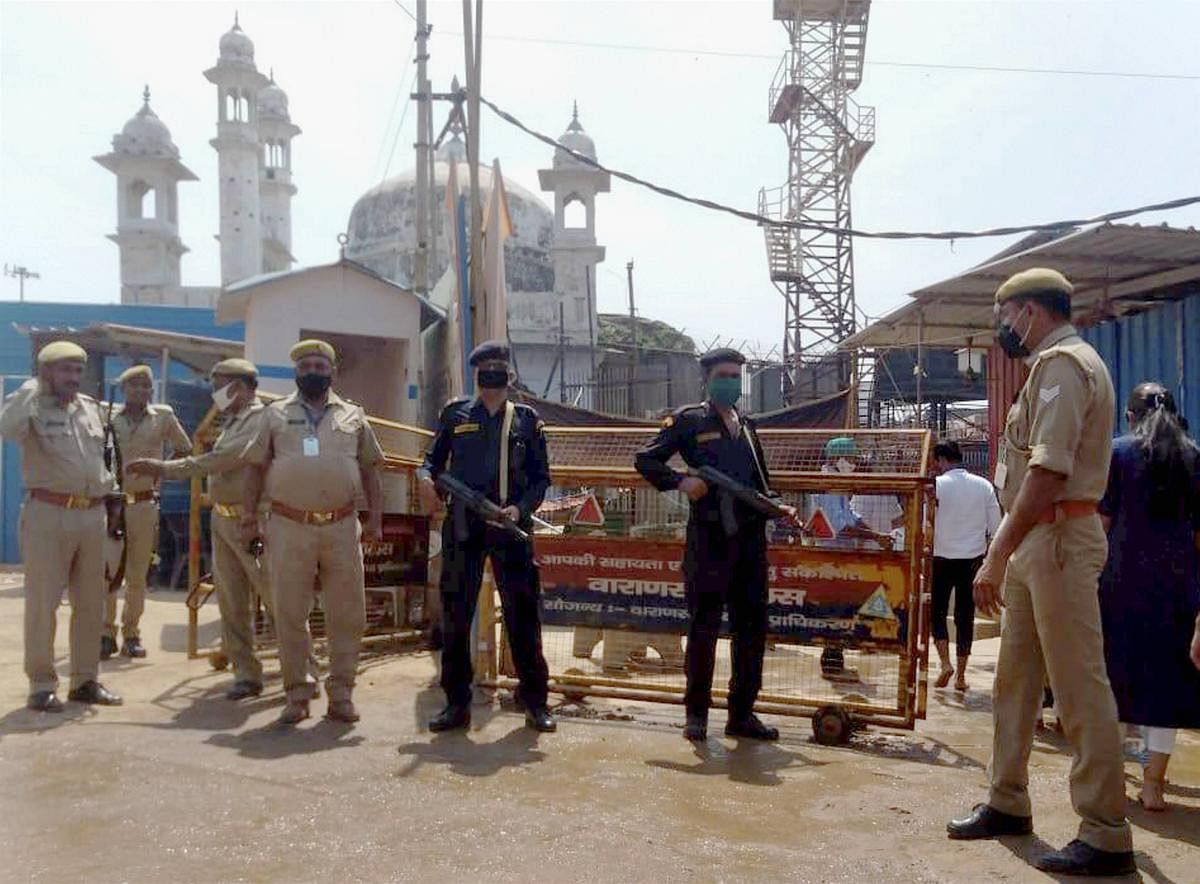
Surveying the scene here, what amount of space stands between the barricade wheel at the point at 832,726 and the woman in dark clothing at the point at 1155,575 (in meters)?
1.31

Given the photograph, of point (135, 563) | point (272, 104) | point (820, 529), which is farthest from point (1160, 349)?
point (272, 104)

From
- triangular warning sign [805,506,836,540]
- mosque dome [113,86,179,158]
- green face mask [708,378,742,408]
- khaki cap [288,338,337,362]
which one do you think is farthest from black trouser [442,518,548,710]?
mosque dome [113,86,179,158]

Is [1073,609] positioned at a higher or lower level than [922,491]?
lower

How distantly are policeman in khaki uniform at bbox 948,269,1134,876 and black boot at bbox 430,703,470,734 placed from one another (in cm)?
259

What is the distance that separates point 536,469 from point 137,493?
3678 mm

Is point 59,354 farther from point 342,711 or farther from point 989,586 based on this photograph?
point 989,586

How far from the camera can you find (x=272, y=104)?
44031 millimetres

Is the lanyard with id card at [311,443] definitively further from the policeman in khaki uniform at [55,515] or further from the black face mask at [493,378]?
the policeman in khaki uniform at [55,515]

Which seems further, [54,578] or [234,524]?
[234,524]

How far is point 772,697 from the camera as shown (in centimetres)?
530

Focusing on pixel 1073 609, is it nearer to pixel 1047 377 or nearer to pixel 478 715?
pixel 1047 377

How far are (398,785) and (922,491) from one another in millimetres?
2819

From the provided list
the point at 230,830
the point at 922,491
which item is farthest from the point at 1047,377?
the point at 230,830

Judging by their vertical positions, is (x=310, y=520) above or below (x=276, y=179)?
below
